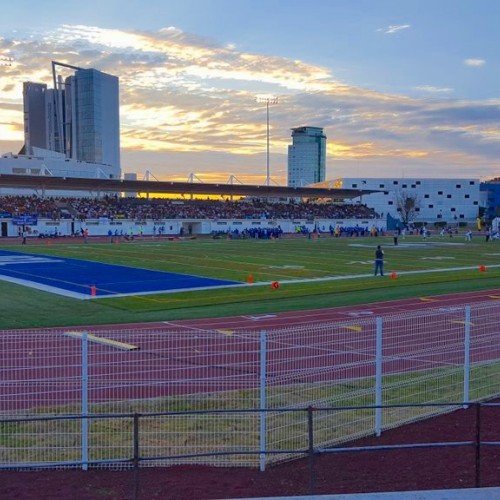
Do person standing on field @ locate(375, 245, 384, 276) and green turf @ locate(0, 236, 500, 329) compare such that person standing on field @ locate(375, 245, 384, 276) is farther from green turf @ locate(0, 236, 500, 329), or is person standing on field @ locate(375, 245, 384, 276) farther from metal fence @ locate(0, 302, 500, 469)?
metal fence @ locate(0, 302, 500, 469)

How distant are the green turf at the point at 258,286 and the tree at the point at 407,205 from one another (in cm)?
8105

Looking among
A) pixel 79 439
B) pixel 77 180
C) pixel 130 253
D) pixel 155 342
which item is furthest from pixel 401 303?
pixel 77 180

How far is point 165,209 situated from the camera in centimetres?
9681

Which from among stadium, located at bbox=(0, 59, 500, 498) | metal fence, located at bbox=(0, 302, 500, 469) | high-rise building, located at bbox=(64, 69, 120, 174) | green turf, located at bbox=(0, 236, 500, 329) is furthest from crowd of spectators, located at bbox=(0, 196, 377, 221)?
metal fence, located at bbox=(0, 302, 500, 469)

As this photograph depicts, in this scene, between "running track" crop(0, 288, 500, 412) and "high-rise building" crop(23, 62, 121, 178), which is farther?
"high-rise building" crop(23, 62, 121, 178)

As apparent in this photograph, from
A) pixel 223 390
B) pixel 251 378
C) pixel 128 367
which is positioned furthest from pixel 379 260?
pixel 223 390

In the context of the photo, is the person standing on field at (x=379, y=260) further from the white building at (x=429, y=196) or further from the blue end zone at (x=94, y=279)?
the white building at (x=429, y=196)

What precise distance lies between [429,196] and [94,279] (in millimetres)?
116226

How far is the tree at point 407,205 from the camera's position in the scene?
128m

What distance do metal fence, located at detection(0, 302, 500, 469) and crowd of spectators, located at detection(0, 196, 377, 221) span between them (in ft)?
223

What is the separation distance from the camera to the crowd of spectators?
278 ft

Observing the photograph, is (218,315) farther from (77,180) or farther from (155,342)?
(77,180)

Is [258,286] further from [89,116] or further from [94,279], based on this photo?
[89,116]

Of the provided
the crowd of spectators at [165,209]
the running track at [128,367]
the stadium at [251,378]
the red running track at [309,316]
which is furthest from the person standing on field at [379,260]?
the crowd of spectators at [165,209]
